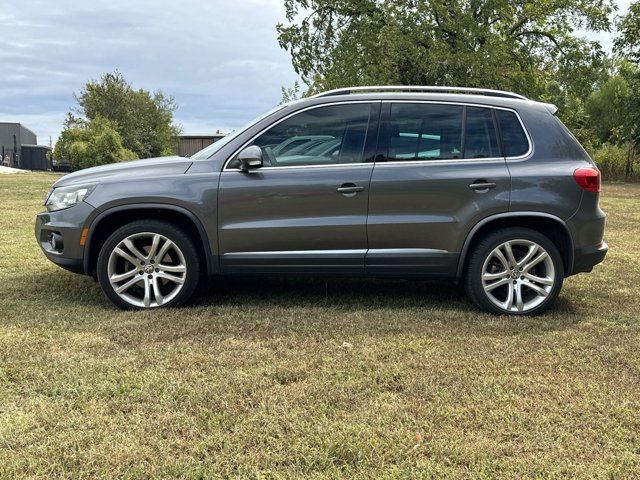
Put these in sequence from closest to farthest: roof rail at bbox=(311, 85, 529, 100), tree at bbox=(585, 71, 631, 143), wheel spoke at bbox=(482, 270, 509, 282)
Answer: wheel spoke at bbox=(482, 270, 509, 282) → roof rail at bbox=(311, 85, 529, 100) → tree at bbox=(585, 71, 631, 143)

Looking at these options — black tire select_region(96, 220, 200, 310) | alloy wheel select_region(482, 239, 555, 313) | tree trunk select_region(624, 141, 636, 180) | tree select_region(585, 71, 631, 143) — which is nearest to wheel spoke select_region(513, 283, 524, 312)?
alloy wheel select_region(482, 239, 555, 313)

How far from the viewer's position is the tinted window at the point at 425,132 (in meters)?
4.59

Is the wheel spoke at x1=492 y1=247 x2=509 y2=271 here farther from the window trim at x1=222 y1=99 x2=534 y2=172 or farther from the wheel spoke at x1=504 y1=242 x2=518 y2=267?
the window trim at x1=222 y1=99 x2=534 y2=172

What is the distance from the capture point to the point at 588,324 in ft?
14.5

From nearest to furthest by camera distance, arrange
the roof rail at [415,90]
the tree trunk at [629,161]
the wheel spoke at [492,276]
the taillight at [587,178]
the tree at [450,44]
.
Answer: the taillight at [587,178] < the wheel spoke at [492,276] < the roof rail at [415,90] < the tree at [450,44] < the tree trunk at [629,161]

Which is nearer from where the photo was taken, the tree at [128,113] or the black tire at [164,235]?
the black tire at [164,235]

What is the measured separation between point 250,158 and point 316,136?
577mm

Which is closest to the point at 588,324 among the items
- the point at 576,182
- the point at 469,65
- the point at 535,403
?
the point at 576,182

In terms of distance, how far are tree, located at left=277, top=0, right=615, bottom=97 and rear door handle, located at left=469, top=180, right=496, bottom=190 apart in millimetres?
15917

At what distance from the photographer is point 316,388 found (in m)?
3.14

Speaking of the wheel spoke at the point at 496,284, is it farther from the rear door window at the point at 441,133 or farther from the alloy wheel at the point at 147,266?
the alloy wheel at the point at 147,266

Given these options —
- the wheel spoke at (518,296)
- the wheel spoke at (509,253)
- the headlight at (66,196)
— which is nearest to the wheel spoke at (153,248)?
the headlight at (66,196)

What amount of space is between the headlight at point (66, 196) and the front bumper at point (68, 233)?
0.17 feet

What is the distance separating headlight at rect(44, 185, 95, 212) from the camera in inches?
181
